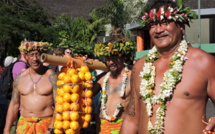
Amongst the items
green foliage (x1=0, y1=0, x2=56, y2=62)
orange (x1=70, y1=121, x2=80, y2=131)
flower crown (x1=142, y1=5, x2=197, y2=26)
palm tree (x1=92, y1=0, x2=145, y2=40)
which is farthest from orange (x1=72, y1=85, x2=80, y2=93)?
palm tree (x1=92, y1=0, x2=145, y2=40)

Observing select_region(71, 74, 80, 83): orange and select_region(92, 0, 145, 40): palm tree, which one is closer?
select_region(71, 74, 80, 83): orange

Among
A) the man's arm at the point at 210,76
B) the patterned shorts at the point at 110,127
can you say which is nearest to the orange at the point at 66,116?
the patterned shorts at the point at 110,127

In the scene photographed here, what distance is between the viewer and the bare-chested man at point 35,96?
5398 millimetres

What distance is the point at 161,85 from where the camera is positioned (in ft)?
11.5

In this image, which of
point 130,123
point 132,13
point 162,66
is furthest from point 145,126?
point 132,13

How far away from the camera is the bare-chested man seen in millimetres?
5398

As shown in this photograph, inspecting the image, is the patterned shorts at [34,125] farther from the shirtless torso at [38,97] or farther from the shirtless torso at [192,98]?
the shirtless torso at [192,98]

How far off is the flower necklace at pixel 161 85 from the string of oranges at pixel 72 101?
1.54 meters

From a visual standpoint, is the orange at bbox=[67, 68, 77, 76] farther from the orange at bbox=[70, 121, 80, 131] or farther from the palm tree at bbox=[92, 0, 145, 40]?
the palm tree at bbox=[92, 0, 145, 40]

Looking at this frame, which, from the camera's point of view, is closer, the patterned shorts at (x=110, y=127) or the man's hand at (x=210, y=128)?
the man's hand at (x=210, y=128)

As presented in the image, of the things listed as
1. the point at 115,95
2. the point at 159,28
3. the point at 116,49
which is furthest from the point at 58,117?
the point at 159,28

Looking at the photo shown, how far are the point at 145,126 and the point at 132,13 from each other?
1003 inches

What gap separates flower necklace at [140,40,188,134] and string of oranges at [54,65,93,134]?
154 centimetres

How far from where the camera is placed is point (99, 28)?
3350cm
